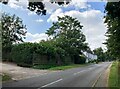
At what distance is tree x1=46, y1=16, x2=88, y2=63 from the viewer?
85938mm

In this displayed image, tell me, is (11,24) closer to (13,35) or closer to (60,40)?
(13,35)

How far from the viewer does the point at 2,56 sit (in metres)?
56.8

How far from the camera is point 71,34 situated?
298 feet

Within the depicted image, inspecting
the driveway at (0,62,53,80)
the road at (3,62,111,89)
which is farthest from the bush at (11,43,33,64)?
the road at (3,62,111,89)

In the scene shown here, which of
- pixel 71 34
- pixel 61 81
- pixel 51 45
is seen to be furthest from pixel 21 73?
pixel 71 34

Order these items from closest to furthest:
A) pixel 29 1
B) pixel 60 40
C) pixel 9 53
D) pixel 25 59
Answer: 1. pixel 29 1
2. pixel 25 59
3. pixel 9 53
4. pixel 60 40

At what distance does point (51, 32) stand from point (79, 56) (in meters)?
11.7

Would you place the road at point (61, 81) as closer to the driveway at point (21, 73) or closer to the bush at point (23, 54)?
the driveway at point (21, 73)

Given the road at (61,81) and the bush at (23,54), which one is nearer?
the road at (61,81)

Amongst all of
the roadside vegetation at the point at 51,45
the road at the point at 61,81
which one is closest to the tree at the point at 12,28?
the roadside vegetation at the point at 51,45

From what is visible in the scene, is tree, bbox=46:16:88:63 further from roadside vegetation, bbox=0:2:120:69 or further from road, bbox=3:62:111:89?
road, bbox=3:62:111:89

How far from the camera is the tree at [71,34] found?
8594cm

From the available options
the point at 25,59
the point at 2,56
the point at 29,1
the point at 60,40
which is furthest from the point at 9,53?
the point at 29,1

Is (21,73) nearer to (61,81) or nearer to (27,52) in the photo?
(61,81)
